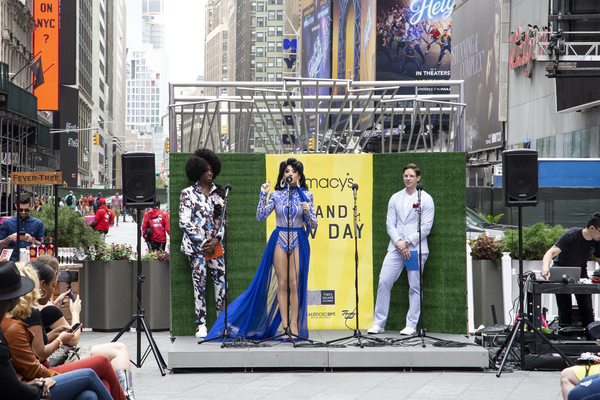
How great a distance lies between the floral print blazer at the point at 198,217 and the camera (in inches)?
289

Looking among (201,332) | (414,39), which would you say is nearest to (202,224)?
(201,332)

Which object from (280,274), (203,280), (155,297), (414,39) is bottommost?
(155,297)

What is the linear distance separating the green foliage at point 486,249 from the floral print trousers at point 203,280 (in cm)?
335

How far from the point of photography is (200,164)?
7387mm

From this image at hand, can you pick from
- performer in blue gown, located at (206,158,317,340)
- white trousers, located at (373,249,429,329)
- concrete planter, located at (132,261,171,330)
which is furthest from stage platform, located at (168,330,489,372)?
concrete planter, located at (132,261,171,330)

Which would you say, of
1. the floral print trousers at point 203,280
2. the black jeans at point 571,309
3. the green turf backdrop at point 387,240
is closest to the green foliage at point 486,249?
the green turf backdrop at point 387,240

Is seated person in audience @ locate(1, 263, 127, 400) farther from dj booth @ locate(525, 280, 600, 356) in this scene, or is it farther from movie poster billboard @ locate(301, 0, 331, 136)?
movie poster billboard @ locate(301, 0, 331, 136)

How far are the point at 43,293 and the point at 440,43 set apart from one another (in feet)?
153

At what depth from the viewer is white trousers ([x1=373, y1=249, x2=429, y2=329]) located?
7590mm

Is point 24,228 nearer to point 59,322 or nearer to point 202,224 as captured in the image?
point 202,224

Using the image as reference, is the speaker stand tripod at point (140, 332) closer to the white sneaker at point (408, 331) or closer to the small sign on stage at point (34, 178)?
the small sign on stage at point (34, 178)

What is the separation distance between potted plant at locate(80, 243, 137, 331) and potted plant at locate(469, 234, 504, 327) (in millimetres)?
4641

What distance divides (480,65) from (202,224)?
36468 mm

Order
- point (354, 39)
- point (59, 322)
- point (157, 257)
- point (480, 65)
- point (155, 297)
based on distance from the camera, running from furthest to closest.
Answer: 1. point (354, 39)
2. point (480, 65)
3. point (157, 257)
4. point (155, 297)
5. point (59, 322)
